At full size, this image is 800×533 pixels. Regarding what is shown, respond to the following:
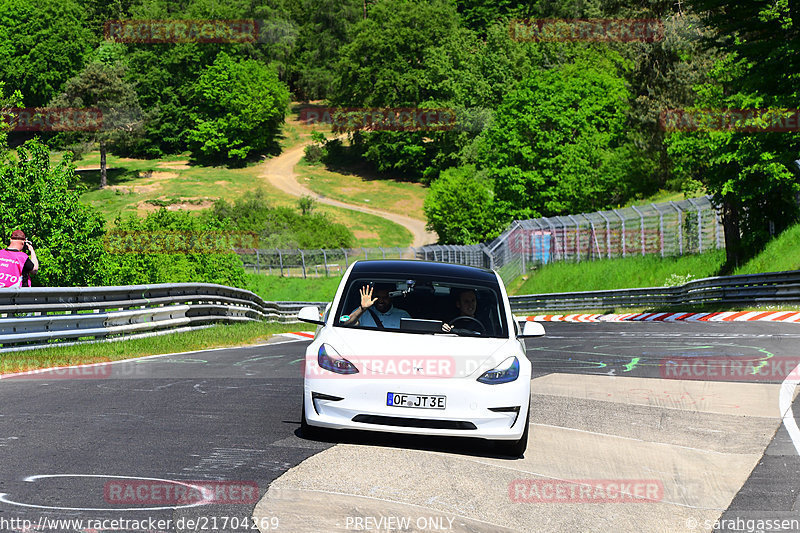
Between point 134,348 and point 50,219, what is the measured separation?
23.4 metres

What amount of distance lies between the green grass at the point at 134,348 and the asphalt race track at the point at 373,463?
141 cm

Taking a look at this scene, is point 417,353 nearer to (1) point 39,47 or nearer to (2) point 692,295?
(2) point 692,295

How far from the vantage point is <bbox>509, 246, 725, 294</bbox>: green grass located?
38.9 meters

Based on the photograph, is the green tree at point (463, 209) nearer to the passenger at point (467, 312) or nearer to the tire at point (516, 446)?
the passenger at point (467, 312)

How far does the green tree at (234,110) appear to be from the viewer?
113 meters

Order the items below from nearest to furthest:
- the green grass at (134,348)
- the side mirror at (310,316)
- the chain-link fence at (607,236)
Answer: the side mirror at (310,316) → the green grass at (134,348) → the chain-link fence at (607,236)

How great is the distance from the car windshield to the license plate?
0.76 metres

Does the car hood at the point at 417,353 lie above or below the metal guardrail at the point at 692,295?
above

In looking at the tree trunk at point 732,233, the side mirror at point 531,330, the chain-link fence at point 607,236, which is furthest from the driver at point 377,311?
the chain-link fence at point 607,236

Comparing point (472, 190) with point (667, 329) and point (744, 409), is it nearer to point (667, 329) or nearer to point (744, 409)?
point (667, 329)

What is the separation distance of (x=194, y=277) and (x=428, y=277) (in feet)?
142

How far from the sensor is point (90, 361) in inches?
548

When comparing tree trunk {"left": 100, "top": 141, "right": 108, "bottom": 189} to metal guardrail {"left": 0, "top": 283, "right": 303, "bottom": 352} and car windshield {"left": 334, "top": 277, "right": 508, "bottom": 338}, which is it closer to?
metal guardrail {"left": 0, "top": 283, "right": 303, "bottom": 352}

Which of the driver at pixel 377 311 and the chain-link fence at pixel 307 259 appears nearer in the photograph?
the driver at pixel 377 311
